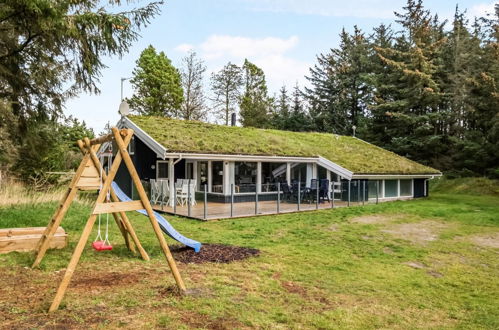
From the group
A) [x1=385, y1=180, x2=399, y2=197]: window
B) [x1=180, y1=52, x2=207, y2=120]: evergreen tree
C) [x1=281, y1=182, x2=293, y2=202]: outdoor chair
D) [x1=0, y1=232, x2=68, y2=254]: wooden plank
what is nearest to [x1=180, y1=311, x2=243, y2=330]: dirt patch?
[x1=0, y1=232, x2=68, y2=254]: wooden plank

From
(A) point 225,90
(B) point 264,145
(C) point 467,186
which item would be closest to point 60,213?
(B) point 264,145

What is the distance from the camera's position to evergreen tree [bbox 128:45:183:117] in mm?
36469

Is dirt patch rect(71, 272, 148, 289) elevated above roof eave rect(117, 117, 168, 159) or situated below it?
below

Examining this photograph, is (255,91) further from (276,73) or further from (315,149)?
(315,149)

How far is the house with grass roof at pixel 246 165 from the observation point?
54.0 feet

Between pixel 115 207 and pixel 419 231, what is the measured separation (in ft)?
31.8

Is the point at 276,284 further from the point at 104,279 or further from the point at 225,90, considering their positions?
the point at 225,90

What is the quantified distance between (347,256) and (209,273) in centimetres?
328

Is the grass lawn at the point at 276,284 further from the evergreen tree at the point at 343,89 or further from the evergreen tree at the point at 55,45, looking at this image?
the evergreen tree at the point at 343,89

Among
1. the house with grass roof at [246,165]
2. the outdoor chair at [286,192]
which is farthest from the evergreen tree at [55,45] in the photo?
the outdoor chair at [286,192]

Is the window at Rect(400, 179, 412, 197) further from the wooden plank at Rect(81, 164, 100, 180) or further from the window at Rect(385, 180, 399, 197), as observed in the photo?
the wooden plank at Rect(81, 164, 100, 180)

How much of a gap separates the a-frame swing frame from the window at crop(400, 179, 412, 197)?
18538mm

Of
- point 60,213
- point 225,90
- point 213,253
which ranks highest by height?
point 225,90

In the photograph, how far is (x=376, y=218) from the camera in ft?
46.0
